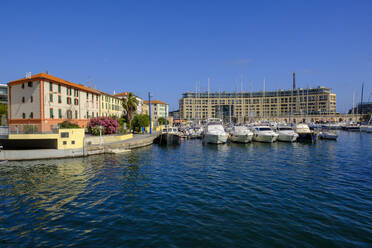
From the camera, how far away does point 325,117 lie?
6142 inches

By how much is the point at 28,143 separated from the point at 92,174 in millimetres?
18096

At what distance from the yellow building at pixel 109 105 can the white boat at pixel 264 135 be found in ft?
142

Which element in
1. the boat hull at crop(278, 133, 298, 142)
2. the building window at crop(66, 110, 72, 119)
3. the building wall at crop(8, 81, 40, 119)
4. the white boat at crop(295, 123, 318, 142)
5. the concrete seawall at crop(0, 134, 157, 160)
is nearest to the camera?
the concrete seawall at crop(0, 134, 157, 160)

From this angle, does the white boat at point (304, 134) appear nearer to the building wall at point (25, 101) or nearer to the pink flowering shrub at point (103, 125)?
the pink flowering shrub at point (103, 125)

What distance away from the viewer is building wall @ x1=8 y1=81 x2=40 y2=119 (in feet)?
125

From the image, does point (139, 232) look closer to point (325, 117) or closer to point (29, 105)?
point (29, 105)

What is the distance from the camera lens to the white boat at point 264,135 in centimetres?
4433

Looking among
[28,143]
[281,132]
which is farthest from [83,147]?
[281,132]

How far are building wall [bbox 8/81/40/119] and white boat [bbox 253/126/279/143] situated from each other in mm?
45479

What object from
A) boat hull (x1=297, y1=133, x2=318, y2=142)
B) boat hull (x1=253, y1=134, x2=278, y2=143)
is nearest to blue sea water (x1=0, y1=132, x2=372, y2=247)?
boat hull (x1=253, y1=134, x2=278, y2=143)

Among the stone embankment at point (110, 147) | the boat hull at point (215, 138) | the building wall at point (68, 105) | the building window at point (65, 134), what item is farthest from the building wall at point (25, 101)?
the boat hull at point (215, 138)

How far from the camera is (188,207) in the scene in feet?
42.2

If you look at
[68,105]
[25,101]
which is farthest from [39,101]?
[68,105]

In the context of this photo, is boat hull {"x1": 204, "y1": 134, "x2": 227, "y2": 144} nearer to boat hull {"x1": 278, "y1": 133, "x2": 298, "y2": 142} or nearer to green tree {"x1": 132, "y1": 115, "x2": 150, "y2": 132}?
boat hull {"x1": 278, "y1": 133, "x2": 298, "y2": 142}
